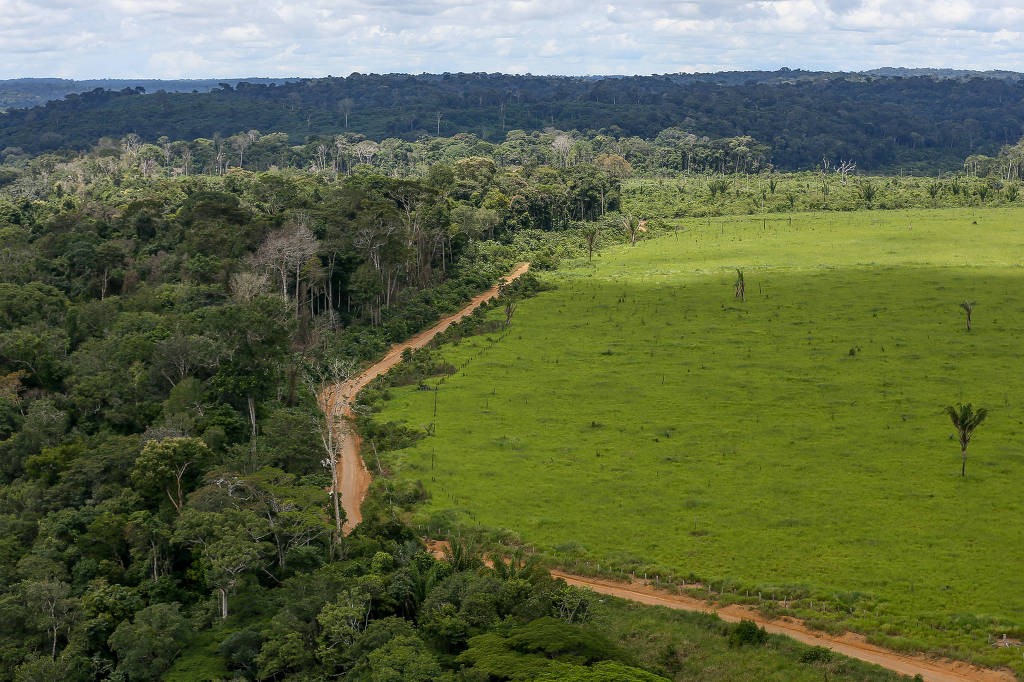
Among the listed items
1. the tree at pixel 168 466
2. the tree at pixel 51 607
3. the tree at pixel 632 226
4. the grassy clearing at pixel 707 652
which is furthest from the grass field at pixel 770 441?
the tree at pixel 632 226

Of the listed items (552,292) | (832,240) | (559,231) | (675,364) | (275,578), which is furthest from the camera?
(559,231)

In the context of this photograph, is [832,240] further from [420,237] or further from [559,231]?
[420,237]

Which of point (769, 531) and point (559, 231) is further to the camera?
point (559, 231)

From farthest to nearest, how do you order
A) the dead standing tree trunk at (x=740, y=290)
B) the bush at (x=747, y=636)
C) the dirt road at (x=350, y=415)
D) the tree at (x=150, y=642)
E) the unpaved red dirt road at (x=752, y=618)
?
1. the dead standing tree trunk at (x=740, y=290)
2. the dirt road at (x=350, y=415)
3. the bush at (x=747, y=636)
4. the tree at (x=150, y=642)
5. the unpaved red dirt road at (x=752, y=618)

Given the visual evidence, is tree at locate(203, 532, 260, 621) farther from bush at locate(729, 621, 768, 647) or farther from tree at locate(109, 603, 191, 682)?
bush at locate(729, 621, 768, 647)

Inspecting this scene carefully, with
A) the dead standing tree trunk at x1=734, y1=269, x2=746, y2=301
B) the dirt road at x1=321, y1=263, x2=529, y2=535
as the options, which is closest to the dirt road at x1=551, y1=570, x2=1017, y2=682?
the dirt road at x1=321, y1=263, x2=529, y2=535

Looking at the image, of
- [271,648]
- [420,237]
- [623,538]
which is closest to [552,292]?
[420,237]

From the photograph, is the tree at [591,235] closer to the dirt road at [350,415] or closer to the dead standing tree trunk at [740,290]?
the dirt road at [350,415]
